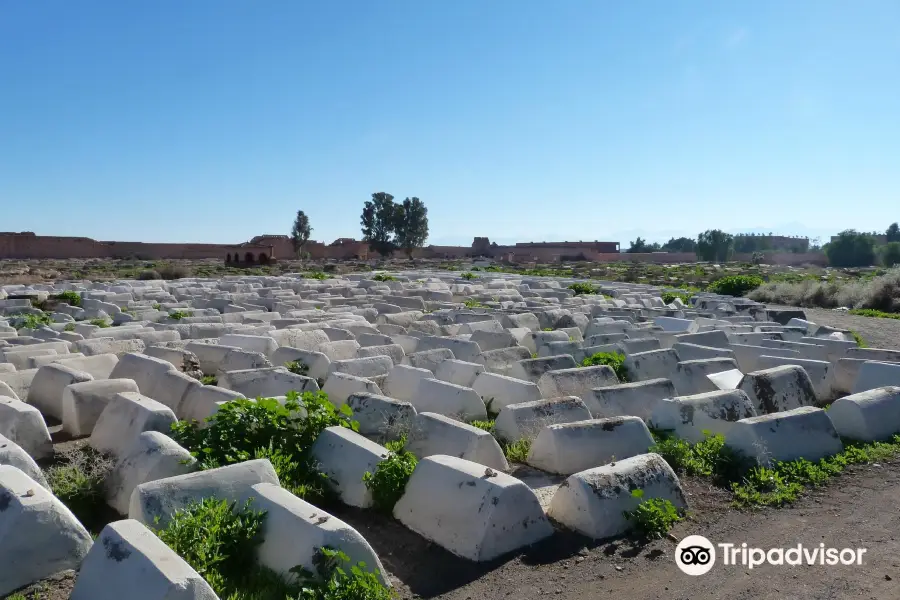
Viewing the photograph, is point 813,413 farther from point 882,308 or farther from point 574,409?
point 882,308

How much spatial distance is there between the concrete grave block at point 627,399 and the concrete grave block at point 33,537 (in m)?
4.37

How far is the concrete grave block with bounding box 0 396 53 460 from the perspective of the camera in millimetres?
4809

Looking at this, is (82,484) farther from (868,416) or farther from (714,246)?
(714,246)

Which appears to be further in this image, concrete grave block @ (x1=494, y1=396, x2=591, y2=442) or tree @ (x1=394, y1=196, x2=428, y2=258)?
tree @ (x1=394, y1=196, x2=428, y2=258)

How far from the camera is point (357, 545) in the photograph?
130 inches

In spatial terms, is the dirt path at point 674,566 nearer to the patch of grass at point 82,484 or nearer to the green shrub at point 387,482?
the green shrub at point 387,482

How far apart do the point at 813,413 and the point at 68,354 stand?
824 cm

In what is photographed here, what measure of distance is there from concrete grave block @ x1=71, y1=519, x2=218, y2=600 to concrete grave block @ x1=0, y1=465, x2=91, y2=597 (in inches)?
15.1

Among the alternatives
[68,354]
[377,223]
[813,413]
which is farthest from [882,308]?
[377,223]

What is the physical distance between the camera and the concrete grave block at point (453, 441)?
4.91 meters

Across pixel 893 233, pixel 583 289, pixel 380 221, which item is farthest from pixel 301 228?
pixel 893 233

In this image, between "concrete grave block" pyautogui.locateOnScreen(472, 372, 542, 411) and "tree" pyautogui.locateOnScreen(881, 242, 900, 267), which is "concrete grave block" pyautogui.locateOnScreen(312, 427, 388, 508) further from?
"tree" pyautogui.locateOnScreen(881, 242, 900, 267)

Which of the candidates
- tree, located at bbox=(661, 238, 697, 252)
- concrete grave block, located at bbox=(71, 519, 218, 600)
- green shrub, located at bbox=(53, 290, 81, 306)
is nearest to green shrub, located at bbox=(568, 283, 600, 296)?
green shrub, located at bbox=(53, 290, 81, 306)

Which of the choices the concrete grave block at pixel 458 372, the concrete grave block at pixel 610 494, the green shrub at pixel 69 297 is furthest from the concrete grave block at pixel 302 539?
the green shrub at pixel 69 297
